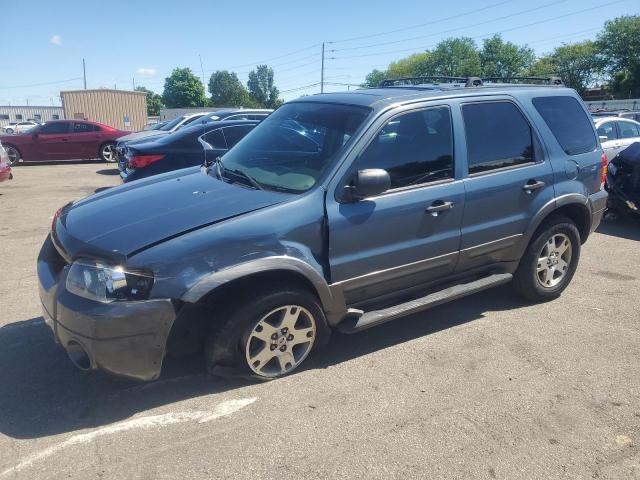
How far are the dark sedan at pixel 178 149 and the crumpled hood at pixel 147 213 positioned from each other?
419 cm

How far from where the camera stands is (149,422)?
2.98 m

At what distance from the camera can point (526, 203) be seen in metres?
4.28

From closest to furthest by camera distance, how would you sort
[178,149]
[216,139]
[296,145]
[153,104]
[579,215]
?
[296,145], [579,215], [178,149], [216,139], [153,104]

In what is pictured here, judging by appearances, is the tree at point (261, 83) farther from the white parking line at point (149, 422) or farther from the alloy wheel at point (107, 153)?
the white parking line at point (149, 422)

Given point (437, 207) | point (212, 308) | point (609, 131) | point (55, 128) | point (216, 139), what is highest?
point (55, 128)

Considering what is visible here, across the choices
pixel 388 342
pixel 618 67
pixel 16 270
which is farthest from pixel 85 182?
pixel 618 67

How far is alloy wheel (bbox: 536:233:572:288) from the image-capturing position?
4.64 m

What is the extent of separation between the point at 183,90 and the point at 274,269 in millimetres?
102294

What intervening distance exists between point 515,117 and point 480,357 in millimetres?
2041

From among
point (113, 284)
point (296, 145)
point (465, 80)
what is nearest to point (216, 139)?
point (465, 80)

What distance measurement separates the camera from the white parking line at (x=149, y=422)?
2.70 m

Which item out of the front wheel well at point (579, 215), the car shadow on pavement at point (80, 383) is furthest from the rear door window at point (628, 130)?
the car shadow on pavement at point (80, 383)

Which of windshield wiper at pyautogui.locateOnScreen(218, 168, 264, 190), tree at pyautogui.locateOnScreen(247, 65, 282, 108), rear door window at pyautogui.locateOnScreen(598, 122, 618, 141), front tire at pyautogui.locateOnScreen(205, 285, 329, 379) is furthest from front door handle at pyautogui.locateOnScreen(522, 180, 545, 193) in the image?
tree at pyautogui.locateOnScreen(247, 65, 282, 108)

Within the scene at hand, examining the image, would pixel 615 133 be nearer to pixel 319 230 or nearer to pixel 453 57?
pixel 319 230
